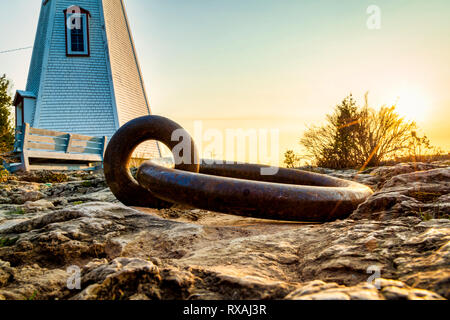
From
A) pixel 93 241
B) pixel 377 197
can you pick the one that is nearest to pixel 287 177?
pixel 377 197

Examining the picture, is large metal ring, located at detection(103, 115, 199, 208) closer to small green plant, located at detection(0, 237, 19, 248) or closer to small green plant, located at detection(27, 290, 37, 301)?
small green plant, located at detection(0, 237, 19, 248)

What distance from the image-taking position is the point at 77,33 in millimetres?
15086

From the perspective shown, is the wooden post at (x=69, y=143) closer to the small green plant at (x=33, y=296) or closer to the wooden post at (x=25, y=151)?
the wooden post at (x=25, y=151)

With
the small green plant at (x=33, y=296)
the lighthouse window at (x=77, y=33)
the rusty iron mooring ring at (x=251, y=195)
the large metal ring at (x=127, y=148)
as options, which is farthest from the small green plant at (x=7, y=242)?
the lighthouse window at (x=77, y=33)

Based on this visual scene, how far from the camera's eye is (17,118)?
16375 mm

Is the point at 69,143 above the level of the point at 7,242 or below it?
above

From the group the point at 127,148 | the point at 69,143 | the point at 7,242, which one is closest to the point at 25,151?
the point at 69,143

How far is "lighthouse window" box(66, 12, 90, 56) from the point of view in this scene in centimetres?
1478

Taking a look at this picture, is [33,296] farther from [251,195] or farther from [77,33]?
[77,33]

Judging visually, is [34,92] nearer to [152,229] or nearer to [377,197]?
[152,229]

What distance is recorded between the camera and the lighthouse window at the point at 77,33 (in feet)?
48.5

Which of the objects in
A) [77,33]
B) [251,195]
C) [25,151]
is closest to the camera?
[251,195]
